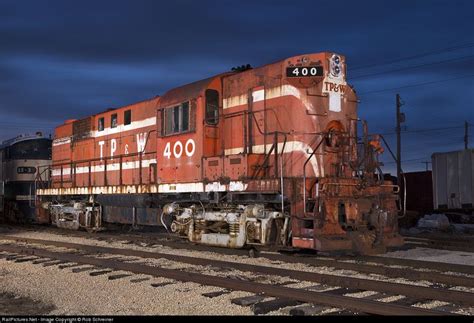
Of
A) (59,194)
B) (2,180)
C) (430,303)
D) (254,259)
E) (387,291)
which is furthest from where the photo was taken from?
(2,180)

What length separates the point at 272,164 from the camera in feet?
36.2

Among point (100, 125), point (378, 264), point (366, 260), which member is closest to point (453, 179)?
point (366, 260)

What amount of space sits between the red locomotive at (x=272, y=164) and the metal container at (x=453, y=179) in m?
11.6

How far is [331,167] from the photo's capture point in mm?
10844

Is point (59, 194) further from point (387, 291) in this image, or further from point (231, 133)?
point (387, 291)

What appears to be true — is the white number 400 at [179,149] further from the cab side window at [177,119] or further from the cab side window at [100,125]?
the cab side window at [100,125]

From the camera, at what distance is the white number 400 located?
1230 centimetres

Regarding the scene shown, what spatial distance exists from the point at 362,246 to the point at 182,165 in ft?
16.1

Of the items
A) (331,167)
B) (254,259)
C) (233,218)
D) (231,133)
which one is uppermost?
(231,133)

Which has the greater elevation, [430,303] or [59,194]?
[59,194]

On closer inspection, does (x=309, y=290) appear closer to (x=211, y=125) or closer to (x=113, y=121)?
(x=211, y=125)

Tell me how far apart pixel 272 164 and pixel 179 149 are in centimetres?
277

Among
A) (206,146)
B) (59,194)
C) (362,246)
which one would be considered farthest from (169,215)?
(59,194)

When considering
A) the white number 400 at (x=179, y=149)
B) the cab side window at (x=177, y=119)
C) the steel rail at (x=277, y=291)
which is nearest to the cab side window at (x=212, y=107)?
the cab side window at (x=177, y=119)
